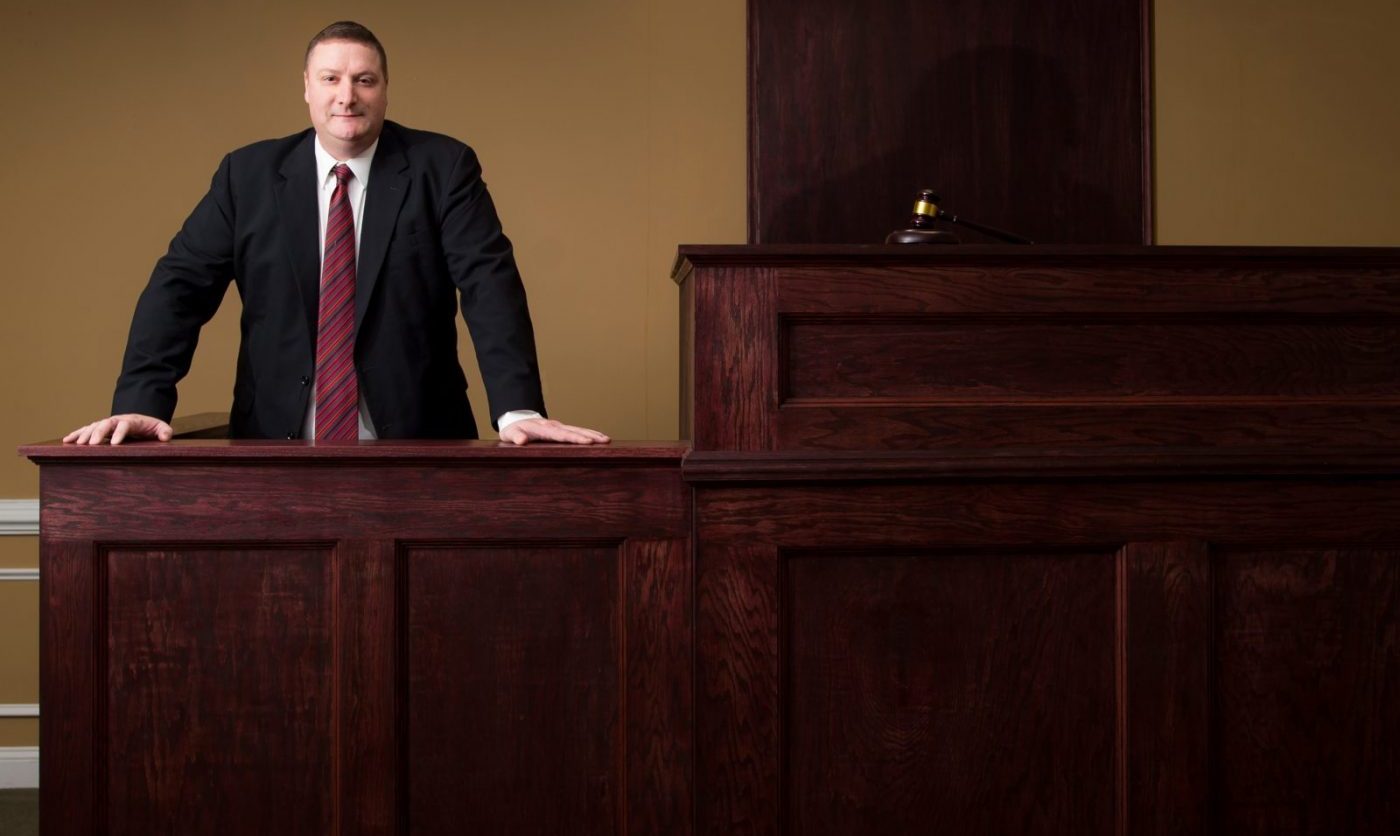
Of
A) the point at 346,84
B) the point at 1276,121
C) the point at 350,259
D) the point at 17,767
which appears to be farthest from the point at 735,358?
the point at 17,767

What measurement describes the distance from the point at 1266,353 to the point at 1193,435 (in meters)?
0.17

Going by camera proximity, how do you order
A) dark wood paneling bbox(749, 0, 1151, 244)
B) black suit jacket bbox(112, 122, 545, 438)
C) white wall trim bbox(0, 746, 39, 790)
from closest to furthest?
black suit jacket bbox(112, 122, 545, 438), white wall trim bbox(0, 746, 39, 790), dark wood paneling bbox(749, 0, 1151, 244)

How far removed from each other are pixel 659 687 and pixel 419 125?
2.04 meters

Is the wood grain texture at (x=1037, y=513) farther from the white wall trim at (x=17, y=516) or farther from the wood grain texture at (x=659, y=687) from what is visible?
the white wall trim at (x=17, y=516)

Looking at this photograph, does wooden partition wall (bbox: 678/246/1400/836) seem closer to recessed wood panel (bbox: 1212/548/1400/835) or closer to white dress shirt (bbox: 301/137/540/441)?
recessed wood panel (bbox: 1212/548/1400/835)

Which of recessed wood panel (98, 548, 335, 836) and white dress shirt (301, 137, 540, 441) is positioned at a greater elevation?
white dress shirt (301, 137, 540, 441)

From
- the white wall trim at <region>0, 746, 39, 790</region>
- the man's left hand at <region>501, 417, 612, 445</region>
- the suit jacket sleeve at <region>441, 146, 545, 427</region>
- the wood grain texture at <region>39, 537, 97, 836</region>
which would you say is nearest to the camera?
the wood grain texture at <region>39, 537, 97, 836</region>

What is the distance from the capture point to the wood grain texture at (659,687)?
186cm

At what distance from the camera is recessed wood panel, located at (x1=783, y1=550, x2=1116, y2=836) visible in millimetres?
1854

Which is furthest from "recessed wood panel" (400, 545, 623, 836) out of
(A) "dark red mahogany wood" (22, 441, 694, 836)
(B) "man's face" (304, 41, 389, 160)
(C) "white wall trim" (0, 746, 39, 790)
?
(C) "white wall trim" (0, 746, 39, 790)

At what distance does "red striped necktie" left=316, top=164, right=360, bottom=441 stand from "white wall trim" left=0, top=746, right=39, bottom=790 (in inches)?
69.9

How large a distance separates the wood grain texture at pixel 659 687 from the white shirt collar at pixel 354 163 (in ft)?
3.12

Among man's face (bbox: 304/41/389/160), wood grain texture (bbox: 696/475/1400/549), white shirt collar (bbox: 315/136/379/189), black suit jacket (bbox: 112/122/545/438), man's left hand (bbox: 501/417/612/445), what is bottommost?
wood grain texture (bbox: 696/475/1400/549)

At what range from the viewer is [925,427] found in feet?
6.09
